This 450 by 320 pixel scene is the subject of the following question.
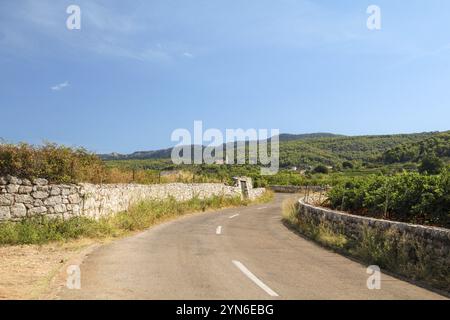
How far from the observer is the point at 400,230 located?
1094 cm

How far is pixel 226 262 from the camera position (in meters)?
10.5

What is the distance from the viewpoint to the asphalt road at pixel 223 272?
24.8 ft

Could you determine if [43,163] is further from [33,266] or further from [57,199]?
[33,266]

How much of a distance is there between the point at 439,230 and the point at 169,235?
357 inches

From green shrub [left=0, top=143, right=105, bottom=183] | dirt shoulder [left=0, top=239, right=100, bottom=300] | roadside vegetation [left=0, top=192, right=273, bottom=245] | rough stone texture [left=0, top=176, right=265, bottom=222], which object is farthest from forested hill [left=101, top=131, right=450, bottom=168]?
dirt shoulder [left=0, top=239, right=100, bottom=300]

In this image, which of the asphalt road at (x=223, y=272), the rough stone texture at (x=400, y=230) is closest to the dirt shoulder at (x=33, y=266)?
the asphalt road at (x=223, y=272)

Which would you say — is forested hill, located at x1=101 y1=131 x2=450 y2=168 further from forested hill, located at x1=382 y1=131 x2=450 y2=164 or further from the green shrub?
the green shrub

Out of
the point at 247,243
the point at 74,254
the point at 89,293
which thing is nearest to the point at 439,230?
the point at 247,243

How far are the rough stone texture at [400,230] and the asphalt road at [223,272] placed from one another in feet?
3.44

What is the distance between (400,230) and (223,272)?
4594 millimetres

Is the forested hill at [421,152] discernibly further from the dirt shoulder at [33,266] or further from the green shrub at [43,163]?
the dirt shoulder at [33,266]

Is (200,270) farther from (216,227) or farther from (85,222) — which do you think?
(216,227)

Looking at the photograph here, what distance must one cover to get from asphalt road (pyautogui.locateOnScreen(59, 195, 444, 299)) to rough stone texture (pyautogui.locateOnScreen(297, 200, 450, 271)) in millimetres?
1048

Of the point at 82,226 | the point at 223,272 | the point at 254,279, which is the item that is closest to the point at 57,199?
the point at 82,226
